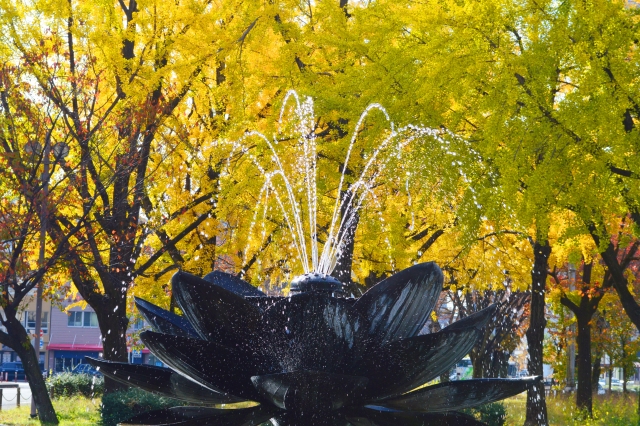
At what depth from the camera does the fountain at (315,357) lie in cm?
786

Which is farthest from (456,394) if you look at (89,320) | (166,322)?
(89,320)

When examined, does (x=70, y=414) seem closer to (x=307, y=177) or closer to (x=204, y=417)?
(x=307, y=177)

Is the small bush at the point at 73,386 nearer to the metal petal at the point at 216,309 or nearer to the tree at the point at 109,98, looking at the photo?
the tree at the point at 109,98

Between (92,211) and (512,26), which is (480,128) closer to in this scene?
(512,26)

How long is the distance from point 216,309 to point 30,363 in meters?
11.7

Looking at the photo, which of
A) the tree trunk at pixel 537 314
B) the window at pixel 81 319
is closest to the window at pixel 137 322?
the window at pixel 81 319

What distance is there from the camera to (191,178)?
803 inches

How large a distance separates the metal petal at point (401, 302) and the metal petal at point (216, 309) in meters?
1.15

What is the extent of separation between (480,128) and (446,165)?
849mm

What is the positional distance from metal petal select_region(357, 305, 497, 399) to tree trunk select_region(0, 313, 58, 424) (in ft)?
38.0

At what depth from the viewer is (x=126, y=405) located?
15.2 meters

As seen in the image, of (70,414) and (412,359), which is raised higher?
(412,359)

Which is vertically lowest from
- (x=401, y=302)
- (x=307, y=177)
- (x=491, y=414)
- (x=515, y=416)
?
(x=515, y=416)

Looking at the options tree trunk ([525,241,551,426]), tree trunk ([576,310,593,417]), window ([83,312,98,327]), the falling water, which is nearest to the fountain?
the falling water
